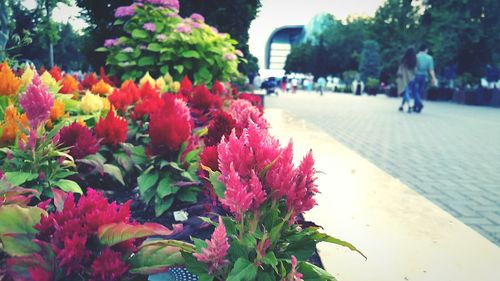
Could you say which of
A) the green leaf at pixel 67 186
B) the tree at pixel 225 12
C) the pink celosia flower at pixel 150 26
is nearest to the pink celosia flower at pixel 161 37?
the pink celosia flower at pixel 150 26

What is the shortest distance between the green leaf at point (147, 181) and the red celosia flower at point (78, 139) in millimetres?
345

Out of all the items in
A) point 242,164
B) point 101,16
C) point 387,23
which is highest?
point 387,23

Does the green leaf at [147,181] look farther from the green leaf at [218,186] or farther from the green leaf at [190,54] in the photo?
the green leaf at [190,54]

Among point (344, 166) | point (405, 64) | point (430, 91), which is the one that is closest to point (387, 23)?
point (430, 91)

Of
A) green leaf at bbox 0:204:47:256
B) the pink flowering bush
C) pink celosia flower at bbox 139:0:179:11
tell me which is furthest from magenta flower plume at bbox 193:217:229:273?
pink celosia flower at bbox 139:0:179:11

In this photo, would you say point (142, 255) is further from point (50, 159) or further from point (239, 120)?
point (50, 159)

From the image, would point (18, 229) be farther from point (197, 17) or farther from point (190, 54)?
point (197, 17)

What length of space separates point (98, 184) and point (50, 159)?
0.69 meters

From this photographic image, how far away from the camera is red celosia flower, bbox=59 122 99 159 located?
8.54 feet

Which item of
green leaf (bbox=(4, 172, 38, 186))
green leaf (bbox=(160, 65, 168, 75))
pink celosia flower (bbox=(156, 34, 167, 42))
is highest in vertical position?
pink celosia flower (bbox=(156, 34, 167, 42))

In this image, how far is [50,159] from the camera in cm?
258

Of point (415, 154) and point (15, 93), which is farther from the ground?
point (15, 93)

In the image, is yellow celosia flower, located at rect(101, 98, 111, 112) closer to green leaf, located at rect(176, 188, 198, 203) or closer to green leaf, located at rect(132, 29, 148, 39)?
green leaf, located at rect(176, 188, 198, 203)

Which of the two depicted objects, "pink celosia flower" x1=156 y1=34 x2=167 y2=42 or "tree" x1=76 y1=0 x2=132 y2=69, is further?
"tree" x1=76 y1=0 x2=132 y2=69
